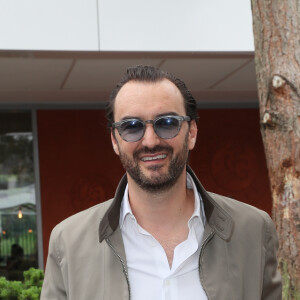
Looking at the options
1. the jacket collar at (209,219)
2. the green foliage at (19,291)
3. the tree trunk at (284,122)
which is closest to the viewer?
the jacket collar at (209,219)

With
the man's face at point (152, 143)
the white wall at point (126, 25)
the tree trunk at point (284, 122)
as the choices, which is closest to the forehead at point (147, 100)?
the man's face at point (152, 143)

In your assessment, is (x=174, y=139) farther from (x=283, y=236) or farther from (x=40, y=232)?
(x=40, y=232)

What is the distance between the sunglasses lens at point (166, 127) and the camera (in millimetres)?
1961

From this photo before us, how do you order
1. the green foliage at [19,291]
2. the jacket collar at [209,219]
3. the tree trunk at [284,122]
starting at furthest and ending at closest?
the green foliage at [19,291] < the tree trunk at [284,122] < the jacket collar at [209,219]

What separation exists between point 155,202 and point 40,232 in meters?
6.85

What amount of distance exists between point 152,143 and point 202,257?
421 millimetres

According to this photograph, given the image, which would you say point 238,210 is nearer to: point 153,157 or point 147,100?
point 153,157

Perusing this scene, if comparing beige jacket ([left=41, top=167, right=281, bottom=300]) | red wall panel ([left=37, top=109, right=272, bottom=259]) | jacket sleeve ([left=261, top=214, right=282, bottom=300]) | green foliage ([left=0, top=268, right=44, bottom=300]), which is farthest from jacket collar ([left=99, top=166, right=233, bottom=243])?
red wall panel ([left=37, top=109, right=272, bottom=259])

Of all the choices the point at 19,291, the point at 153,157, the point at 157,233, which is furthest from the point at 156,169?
the point at 19,291

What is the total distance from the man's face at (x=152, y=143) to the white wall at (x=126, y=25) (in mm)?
3733

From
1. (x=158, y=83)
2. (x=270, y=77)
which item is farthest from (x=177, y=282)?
(x=270, y=77)

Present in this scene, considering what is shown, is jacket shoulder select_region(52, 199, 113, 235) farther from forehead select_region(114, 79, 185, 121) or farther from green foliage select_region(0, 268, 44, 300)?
green foliage select_region(0, 268, 44, 300)

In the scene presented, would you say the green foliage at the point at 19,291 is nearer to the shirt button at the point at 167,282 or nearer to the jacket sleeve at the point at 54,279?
the jacket sleeve at the point at 54,279

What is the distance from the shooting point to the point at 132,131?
1976 mm
